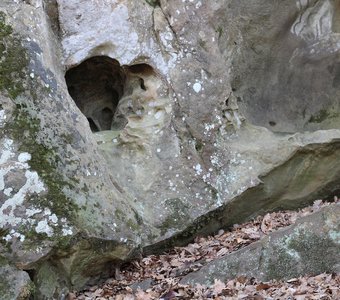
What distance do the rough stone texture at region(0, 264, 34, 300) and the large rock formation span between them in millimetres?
142

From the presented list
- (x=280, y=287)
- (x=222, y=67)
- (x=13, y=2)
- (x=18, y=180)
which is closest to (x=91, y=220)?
(x=18, y=180)

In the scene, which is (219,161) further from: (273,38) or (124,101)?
(273,38)

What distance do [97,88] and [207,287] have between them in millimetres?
3520

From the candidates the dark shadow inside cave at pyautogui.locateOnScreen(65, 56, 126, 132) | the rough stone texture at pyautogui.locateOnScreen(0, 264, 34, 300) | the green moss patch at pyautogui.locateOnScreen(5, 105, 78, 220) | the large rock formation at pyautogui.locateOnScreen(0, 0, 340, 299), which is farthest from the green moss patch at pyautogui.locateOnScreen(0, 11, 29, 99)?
the rough stone texture at pyautogui.locateOnScreen(0, 264, 34, 300)

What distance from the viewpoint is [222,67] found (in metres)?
8.12

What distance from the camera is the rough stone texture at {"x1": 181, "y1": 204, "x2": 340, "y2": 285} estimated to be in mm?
5992

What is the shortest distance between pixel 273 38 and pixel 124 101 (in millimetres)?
2773

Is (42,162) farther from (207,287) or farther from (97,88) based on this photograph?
(97,88)

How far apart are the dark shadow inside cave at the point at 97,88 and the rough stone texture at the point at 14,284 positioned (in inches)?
118

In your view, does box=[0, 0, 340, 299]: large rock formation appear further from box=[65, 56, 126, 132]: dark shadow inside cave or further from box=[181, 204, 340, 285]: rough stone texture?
box=[181, 204, 340, 285]: rough stone texture

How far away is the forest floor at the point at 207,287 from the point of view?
5410 mm

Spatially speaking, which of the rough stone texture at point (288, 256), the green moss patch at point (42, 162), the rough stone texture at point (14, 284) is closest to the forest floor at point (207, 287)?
the rough stone texture at point (288, 256)

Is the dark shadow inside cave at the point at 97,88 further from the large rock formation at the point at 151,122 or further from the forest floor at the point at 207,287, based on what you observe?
the forest floor at the point at 207,287

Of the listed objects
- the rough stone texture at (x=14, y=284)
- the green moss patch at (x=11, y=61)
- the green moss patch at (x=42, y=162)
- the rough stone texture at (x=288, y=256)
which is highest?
the green moss patch at (x=11, y=61)
